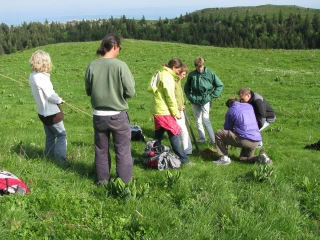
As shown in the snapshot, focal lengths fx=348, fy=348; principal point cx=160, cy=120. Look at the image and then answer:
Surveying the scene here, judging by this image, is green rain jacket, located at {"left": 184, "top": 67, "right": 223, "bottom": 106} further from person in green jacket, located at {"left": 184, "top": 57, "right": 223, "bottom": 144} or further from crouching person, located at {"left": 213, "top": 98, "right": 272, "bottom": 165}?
crouching person, located at {"left": 213, "top": 98, "right": 272, "bottom": 165}

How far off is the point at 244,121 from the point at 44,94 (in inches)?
177

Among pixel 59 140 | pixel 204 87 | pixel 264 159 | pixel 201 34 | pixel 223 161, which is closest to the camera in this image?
pixel 59 140

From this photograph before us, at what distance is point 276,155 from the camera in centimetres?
851

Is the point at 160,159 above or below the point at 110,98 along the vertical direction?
below

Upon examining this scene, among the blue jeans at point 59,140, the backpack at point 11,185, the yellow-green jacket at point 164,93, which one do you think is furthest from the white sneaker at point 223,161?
the backpack at point 11,185

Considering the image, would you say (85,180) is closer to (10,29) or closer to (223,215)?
(223,215)

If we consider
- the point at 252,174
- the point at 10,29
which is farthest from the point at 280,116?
the point at 10,29

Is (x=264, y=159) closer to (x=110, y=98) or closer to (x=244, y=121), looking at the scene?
(x=244, y=121)

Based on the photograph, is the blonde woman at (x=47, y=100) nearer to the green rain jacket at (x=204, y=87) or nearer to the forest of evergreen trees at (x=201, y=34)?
the green rain jacket at (x=204, y=87)

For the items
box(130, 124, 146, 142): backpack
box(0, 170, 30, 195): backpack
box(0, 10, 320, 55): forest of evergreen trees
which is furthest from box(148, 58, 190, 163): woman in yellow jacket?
box(0, 10, 320, 55): forest of evergreen trees

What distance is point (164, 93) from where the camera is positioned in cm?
771

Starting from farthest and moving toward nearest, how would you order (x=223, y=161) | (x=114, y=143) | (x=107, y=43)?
(x=223, y=161) → (x=114, y=143) → (x=107, y=43)

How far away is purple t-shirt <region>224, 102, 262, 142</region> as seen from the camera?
26.8 feet

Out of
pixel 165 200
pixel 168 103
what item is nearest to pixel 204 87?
pixel 168 103
